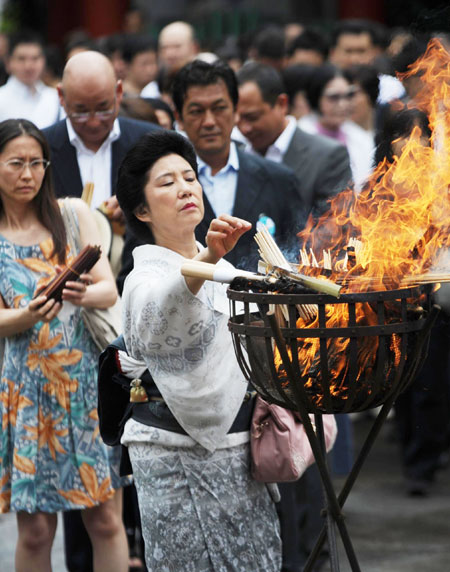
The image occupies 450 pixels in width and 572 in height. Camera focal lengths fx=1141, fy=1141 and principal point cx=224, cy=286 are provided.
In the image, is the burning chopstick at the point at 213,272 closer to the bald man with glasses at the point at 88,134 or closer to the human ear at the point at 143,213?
the human ear at the point at 143,213

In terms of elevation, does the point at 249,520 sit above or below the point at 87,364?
below

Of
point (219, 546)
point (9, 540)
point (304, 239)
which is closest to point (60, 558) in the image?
point (9, 540)

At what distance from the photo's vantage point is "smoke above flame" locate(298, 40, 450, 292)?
133 inches

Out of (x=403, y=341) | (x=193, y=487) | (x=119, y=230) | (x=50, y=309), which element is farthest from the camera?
(x=119, y=230)

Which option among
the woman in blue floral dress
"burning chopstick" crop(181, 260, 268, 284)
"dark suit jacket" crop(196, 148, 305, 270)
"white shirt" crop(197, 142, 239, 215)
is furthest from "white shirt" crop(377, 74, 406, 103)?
"burning chopstick" crop(181, 260, 268, 284)

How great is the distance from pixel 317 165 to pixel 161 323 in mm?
3041

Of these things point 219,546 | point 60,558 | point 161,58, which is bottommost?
point 60,558

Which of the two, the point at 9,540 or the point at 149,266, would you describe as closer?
the point at 149,266

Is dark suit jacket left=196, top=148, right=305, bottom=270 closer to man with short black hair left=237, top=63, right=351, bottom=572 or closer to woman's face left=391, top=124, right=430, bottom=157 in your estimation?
man with short black hair left=237, top=63, right=351, bottom=572

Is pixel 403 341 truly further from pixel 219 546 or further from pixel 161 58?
pixel 161 58

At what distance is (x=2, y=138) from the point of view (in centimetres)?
461

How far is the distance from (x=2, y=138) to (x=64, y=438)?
1232mm

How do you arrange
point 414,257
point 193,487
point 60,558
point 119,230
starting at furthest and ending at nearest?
1. point 60,558
2. point 119,230
3. point 193,487
4. point 414,257

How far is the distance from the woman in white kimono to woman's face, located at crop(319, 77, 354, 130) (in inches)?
174
